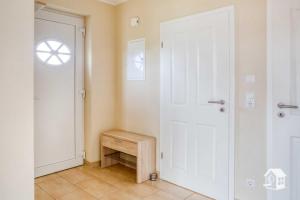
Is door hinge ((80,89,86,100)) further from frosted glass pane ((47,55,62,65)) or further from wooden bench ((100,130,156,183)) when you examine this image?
wooden bench ((100,130,156,183))

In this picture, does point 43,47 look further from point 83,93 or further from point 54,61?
point 83,93

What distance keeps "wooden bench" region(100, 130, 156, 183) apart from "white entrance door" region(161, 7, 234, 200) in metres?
0.17

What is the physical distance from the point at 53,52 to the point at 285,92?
2891 millimetres

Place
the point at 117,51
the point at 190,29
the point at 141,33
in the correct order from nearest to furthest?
the point at 190,29 < the point at 141,33 < the point at 117,51

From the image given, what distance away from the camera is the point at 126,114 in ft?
11.7

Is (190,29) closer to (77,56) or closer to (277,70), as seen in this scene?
(277,70)

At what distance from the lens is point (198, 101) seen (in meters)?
2.63

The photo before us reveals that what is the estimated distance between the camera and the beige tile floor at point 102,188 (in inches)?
101

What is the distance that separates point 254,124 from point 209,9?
4.31 feet

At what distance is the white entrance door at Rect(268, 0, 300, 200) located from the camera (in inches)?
77.8

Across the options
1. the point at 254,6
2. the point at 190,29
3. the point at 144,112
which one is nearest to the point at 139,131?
the point at 144,112

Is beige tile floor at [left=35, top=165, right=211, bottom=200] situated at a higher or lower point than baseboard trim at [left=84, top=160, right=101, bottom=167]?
lower

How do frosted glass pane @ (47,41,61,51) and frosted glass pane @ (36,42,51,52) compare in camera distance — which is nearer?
frosted glass pane @ (36,42,51,52)

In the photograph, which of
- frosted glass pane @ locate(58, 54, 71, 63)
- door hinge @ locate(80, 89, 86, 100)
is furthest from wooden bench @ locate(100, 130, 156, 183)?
frosted glass pane @ locate(58, 54, 71, 63)
